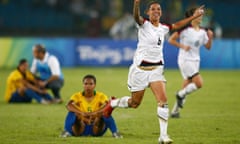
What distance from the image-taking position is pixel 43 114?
60.4 ft

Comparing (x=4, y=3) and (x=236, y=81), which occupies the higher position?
(x=4, y=3)

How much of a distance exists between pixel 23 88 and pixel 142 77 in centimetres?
808

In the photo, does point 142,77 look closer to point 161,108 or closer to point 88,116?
point 161,108

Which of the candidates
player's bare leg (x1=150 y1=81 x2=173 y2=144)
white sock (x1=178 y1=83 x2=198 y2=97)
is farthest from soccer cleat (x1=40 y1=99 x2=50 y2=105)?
player's bare leg (x1=150 y1=81 x2=173 y2=144)

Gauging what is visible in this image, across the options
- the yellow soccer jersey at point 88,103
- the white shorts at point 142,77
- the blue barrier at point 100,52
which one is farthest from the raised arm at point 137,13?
the blue barrier at point 100,52

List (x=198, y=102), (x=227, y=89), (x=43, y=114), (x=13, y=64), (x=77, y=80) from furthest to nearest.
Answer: (x=13, y=64) < (x=77, y=80) < (x=227, y=89) < (x=198, y=102) < (x=43, y=114)

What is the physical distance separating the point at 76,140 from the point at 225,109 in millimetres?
7180

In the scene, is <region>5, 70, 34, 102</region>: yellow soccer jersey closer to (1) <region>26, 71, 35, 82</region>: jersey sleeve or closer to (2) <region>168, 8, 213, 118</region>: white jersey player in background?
(1) <region>26, 71, 35, 82</region>: jersey sleeve

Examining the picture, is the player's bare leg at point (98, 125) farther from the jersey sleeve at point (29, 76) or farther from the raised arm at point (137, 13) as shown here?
the jersey sleeve at point (29, 76)

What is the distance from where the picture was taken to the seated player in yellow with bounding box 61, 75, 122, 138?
13.7m

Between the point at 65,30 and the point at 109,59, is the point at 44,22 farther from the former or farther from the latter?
the point at 109,59

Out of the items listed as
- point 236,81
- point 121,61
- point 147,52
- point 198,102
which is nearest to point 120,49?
point 121,61

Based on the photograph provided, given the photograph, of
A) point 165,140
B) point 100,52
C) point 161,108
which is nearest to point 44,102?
point 161,108

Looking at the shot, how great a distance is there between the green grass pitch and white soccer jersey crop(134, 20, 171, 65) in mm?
1442
